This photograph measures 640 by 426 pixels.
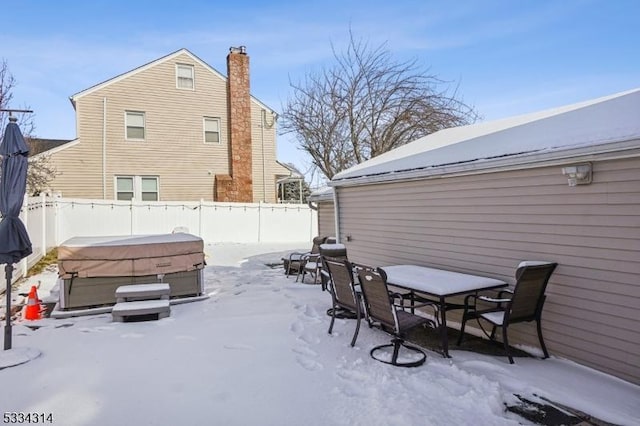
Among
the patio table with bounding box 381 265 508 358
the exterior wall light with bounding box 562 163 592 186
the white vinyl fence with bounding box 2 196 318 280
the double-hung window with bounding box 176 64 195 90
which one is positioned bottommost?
the patio table with bounding box 381 265 508 358

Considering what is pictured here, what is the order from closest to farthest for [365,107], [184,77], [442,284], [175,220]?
[442,284] → [365,107] → [175,220] → [184,77]

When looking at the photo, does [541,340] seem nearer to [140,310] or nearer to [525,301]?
[525,301]

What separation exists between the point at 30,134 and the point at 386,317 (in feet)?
49.6

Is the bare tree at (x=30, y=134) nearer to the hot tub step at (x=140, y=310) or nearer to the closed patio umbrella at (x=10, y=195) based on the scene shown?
the hot tub step at (x=140, y=310)

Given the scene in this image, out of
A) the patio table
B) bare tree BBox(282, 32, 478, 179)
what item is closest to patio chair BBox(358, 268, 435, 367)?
the patio table

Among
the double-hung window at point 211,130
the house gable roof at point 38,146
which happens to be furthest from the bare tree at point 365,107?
the house gable roof at point 38,146

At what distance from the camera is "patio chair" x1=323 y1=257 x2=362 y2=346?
180 inches

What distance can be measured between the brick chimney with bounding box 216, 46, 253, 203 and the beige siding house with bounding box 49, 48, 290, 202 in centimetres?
4

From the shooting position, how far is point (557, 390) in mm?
3396

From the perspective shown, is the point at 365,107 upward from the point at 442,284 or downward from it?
upward

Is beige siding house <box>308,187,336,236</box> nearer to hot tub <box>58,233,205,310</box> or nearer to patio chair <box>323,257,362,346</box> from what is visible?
hot tub <box>58,233,205,310</box>

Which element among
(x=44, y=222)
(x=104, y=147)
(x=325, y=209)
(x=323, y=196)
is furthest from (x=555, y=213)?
(x=104, y=147)

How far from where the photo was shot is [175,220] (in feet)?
48.6

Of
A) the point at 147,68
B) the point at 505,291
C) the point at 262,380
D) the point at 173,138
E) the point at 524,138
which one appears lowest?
the point at 262,380
